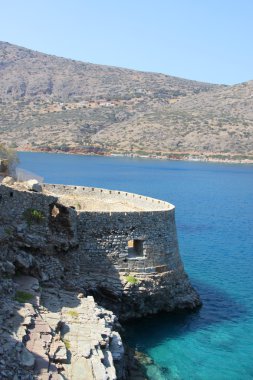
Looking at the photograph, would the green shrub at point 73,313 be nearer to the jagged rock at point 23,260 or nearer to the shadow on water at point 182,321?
the jagged rock at point 23,260

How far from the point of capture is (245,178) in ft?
378

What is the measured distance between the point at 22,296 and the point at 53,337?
2.64 meters

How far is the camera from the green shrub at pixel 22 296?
1918 centimetres

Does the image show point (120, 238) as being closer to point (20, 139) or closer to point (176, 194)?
point (176, 194)

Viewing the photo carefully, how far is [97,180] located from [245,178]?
126 ft

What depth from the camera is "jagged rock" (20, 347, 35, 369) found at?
14.8 meters

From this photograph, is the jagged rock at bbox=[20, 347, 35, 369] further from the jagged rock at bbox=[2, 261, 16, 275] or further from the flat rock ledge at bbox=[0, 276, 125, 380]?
the jagged rock at bbox=[2, 261, 16, 275]

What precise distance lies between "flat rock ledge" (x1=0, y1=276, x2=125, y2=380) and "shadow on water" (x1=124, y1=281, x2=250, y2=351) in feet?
9.12

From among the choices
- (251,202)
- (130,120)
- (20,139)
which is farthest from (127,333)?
(130,120)

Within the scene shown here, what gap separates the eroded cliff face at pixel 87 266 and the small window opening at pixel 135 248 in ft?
0.16

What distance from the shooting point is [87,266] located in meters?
25.5

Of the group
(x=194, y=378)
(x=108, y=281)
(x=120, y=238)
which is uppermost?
(x=120, y=238)

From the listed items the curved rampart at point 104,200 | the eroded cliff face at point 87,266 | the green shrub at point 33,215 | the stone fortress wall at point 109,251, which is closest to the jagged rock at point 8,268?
the eroded cliff face at point 87,266

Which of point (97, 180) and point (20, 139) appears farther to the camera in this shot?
point (20, 139)
